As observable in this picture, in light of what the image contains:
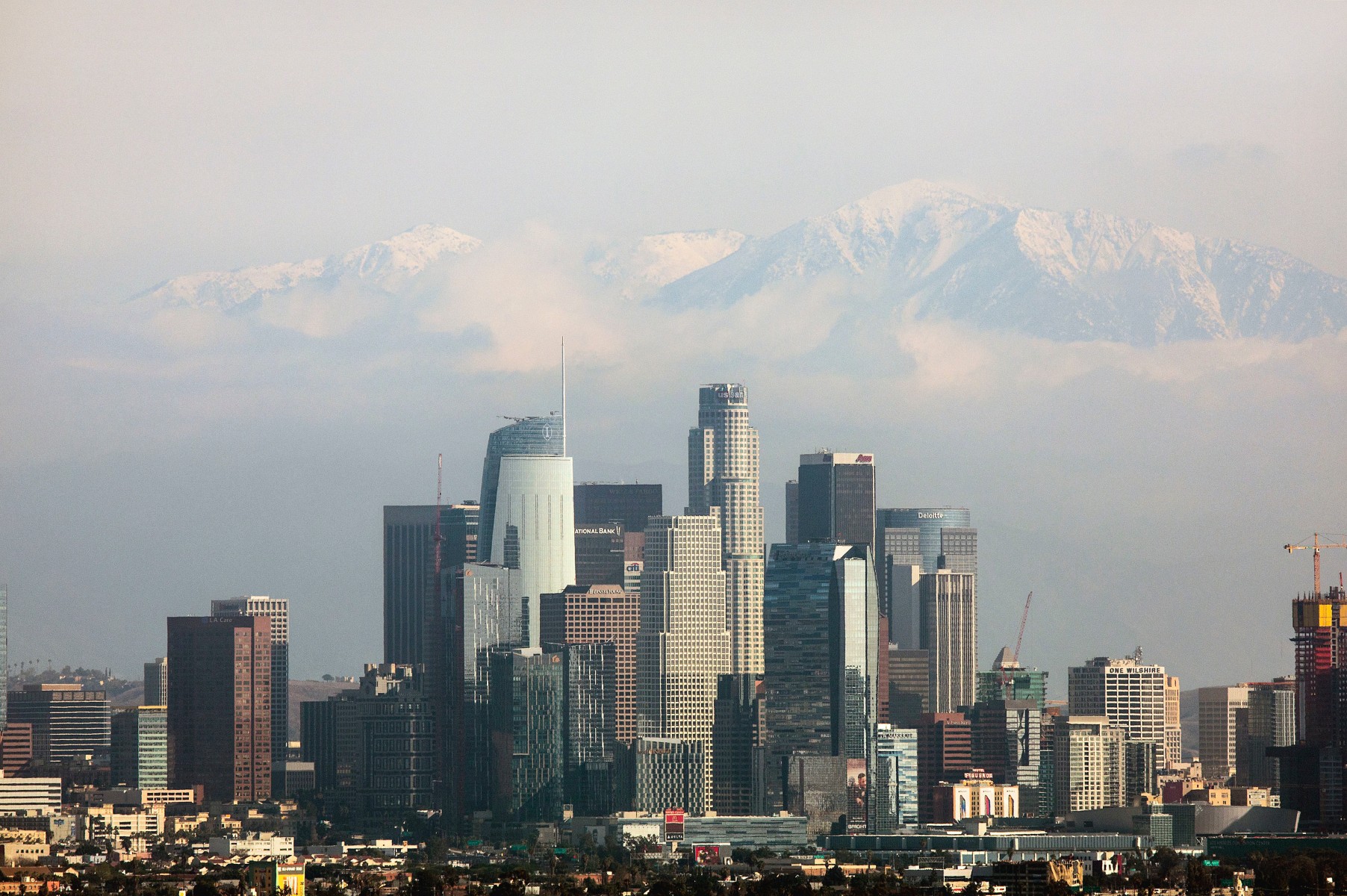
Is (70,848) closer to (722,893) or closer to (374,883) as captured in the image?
(374,883)

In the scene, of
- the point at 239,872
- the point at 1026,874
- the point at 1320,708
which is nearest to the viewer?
the point at 1026,874

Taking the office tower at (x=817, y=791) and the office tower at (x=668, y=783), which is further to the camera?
the office tower at (x=668, y=783)

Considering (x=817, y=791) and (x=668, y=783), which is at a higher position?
(x=668, y=783)

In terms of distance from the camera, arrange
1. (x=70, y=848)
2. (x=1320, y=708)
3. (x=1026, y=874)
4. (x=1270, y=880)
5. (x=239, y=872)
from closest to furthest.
Answer: 1. (x=1026, y=874)
2. (x=1270, y=880)
3. (x=239, y=872)
4. (x=70, y=848)
5. (x=1320, y=708)

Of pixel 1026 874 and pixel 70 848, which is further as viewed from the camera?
pixel 70 848

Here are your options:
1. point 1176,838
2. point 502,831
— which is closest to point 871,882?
point 1176,838

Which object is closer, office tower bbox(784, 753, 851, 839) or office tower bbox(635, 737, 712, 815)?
office tower bbox(784, 753, 851, 839)

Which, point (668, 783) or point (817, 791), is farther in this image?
point (668, 783)

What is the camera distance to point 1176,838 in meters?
175

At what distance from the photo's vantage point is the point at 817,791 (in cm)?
19812

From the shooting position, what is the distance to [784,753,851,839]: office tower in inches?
7712

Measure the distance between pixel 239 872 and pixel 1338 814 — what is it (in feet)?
224

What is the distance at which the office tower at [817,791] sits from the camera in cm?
19588

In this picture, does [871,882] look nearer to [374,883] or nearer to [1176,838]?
[374,883]
